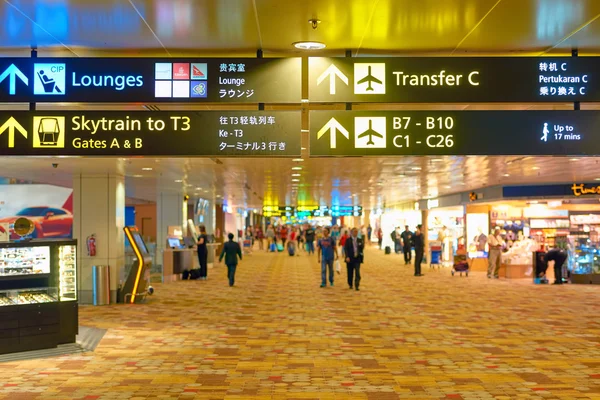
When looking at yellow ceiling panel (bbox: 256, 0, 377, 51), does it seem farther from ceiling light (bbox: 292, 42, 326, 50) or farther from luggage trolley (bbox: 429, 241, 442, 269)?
luggage trolley (bbox: 429, 241, 442, 269)

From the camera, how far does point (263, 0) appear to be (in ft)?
17.6

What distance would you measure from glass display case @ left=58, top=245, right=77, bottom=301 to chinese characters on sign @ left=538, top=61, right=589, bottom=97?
7.43 m

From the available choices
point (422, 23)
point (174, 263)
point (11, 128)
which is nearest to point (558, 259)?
point (174, 263)

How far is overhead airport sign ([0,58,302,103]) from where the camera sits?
645cm

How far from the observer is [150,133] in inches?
257

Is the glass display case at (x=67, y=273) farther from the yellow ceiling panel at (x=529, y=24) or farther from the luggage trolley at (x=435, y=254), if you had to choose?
the luggage trolley at (x=435, y=254)

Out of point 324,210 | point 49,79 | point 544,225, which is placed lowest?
point 544,225

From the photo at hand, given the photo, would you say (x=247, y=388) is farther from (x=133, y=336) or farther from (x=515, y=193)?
(x=515, y=193)

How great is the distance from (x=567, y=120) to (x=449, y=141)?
1154 mm

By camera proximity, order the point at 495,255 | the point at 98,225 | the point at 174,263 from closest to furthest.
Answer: the point at 98,225, the point at 174,263, the point at 495,255

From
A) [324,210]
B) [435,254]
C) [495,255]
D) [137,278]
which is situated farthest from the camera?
[324,210]

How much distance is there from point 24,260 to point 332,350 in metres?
4.74

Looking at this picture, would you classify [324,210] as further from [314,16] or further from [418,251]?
[314,16]

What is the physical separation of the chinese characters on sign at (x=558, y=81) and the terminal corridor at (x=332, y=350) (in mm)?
3177
